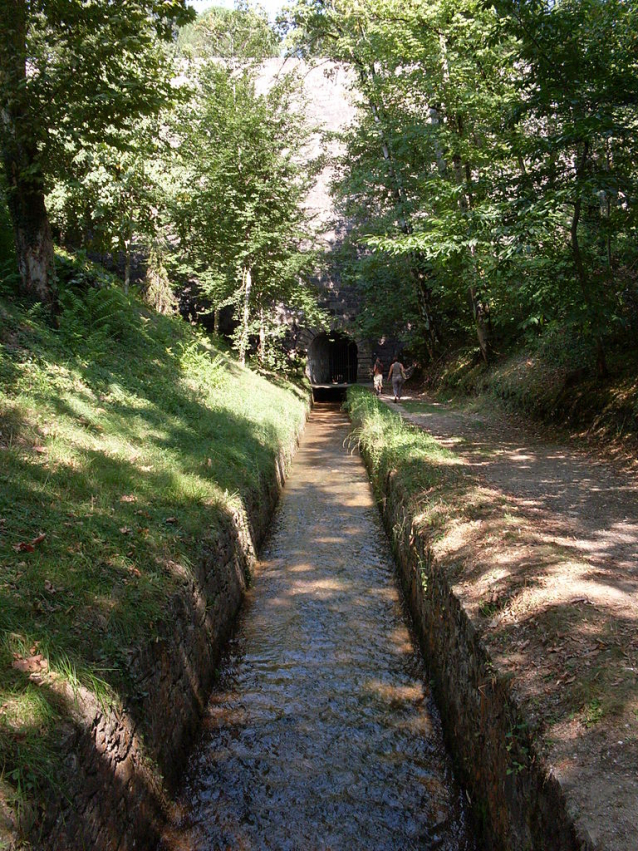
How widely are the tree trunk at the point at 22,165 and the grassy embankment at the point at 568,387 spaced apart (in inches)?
325

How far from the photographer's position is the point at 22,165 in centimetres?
680

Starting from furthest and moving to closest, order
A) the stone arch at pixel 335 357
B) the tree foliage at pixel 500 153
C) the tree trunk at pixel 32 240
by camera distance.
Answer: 1. the stone arch at pixel 335 357
2. the tree foliage at pixel 500 153
3. the tree trunk at pixel 32 240

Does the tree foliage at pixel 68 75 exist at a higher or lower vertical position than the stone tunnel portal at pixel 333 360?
higher

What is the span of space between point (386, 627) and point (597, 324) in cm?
609

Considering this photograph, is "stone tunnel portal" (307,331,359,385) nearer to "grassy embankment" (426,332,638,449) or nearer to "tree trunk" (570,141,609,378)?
"grassy embankment" (426,332,638,449)

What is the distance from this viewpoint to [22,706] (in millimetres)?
2279

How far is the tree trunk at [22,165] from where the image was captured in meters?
6.00

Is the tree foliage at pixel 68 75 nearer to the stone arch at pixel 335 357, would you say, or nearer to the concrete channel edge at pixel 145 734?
the concrete channel edge at pixel 145 734

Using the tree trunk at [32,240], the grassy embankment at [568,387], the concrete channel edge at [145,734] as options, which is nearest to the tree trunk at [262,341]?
the grassy embankment at [568,387]

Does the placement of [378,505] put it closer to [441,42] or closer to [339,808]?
[339,808]

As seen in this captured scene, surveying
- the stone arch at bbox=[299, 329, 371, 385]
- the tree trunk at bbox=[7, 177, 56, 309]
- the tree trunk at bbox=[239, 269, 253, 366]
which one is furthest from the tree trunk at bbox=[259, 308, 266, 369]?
the tree trunk at bbox=[7, 177, 56, 309]

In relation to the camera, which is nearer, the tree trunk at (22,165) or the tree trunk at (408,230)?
the tree trunk at (22,165)

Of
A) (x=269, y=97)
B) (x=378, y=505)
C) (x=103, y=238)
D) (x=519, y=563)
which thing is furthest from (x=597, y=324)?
(x=269, y=97)

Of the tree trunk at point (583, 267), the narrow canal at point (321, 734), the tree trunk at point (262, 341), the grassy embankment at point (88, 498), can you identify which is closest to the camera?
the grassy embankment at point (88, 498)
